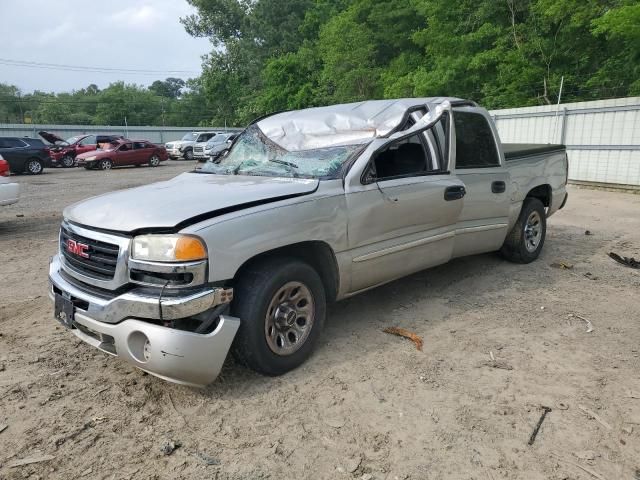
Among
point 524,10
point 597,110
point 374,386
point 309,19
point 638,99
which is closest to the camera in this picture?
point 374,386

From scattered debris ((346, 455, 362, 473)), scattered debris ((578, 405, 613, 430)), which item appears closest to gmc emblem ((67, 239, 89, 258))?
scattered debris ((346, 455, 362, 473))

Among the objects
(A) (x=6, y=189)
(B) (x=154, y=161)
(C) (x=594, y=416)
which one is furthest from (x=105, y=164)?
(C) (x=594, y=416)

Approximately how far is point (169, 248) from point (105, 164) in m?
21.6

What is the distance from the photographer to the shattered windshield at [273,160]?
369 cm

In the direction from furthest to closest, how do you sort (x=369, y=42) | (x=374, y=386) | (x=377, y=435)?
(x=369, y=42) → (x=374, y=386) → (x=377, y=435)

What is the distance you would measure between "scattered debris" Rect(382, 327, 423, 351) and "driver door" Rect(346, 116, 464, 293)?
400mm

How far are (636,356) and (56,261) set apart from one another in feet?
14.0

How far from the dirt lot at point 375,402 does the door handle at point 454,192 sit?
1.01 metres

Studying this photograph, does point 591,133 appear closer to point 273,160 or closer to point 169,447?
point 273,160

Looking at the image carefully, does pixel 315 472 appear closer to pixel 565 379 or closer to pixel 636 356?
pixel 565 379

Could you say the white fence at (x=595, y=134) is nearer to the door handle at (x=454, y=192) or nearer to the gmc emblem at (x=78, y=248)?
the door handle at (x=454, y=192)

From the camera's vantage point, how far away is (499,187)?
194 inches

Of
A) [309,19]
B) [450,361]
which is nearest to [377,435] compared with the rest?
[450,361]

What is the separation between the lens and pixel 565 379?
319 centimetres
